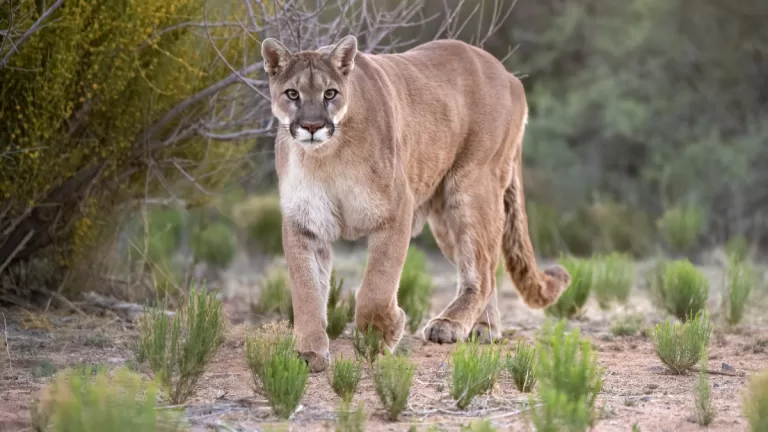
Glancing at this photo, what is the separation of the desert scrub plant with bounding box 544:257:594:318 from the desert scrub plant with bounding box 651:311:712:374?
189 cm

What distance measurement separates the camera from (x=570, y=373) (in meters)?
3.65

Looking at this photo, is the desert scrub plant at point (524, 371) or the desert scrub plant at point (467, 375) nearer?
the desert scrub plant at point (467, 375)

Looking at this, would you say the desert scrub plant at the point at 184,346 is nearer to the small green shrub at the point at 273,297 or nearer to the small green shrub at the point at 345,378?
the small green shrub at the point at 345,378

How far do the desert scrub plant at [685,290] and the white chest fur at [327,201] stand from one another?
8.65ft

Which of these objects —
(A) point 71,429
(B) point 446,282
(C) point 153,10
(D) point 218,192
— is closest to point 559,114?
(B) point 446,282

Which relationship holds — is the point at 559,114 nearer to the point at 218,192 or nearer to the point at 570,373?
the point at 218,192

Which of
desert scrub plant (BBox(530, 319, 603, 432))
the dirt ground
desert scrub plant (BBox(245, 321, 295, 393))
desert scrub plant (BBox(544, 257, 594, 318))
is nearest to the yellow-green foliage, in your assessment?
the dirt ground

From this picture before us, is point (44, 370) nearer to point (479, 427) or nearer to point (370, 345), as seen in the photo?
point (370, 345)

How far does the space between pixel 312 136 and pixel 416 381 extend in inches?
46.7

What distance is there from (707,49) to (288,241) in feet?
34.6

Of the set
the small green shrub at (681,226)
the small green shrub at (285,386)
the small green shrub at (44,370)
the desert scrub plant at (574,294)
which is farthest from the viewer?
the small green shrub at (681,226)

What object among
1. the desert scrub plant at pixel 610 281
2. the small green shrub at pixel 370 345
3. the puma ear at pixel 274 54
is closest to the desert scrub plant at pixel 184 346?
the small green shrub at pixel 370 345

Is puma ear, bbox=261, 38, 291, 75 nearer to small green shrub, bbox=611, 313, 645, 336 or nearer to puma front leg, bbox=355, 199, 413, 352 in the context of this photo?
puma front leg, bbox=355, 199, 413, 352

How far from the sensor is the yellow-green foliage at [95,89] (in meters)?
5.68
